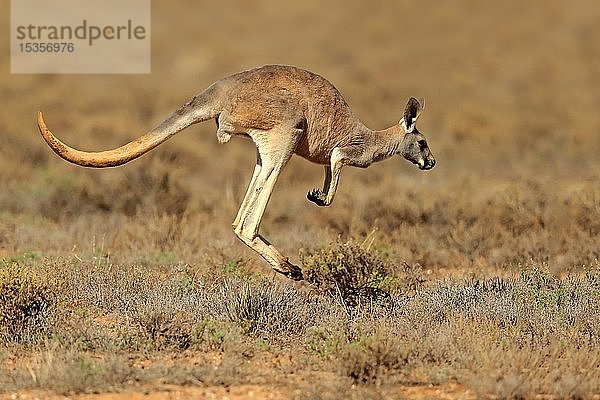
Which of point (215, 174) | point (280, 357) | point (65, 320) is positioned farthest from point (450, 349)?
point (215, 174)

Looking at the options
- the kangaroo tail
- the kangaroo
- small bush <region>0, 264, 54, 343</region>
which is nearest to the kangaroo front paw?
the kangaroo

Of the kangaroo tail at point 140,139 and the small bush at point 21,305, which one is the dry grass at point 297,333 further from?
the kangaroo tail at point 140,139

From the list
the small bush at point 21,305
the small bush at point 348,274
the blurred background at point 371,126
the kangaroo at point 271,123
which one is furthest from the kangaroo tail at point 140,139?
the blurred background at point 371,126

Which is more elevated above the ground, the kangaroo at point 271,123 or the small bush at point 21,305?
the kangaroo at point 271,123

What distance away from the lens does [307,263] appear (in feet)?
31.5

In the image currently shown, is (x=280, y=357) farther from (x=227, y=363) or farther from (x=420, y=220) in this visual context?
(x=420, y=220)

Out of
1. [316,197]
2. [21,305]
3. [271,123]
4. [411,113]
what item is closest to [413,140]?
[411,113]

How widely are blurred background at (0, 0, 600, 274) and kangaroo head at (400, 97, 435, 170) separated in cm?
108

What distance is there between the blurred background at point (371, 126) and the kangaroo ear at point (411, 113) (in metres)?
1.37

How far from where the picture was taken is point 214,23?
4912cm

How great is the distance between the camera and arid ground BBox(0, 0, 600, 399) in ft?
22.7

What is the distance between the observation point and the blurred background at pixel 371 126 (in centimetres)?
1277

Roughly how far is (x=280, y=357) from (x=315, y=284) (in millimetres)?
2110

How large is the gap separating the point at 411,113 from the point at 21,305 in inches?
180
